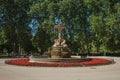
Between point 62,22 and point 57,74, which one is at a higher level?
point 62,22

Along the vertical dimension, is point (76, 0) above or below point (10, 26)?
above

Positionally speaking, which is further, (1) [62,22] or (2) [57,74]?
(1) [62,22]

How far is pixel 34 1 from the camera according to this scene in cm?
6119

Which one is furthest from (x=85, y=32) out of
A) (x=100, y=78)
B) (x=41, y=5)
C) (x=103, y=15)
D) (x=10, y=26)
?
(x=100, y=78)

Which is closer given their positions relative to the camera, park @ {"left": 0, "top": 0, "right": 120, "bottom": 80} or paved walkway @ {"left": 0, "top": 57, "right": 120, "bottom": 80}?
paved walkway @ {"left": 0, "top": 57, "right": 120, "bottom": 80}

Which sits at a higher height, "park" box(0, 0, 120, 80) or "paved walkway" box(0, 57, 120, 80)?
"park" box(0, 0, 120, 80)

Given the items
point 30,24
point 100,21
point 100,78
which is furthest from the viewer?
point 30,24

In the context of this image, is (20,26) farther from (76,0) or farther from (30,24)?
(76,0)

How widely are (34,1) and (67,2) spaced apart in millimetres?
7644

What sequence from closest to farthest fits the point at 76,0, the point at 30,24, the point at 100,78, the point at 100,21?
the point at 100,78
the point at 100,21
the point at 76,0
the point at 30,24

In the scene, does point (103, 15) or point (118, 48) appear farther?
point (118, 48)

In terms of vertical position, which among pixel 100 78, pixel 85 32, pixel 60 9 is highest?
pixel 60 9

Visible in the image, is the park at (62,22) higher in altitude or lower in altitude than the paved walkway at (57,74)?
higher

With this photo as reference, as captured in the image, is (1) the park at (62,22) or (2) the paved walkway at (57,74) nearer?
(2) the paved walkway at (57,74)
